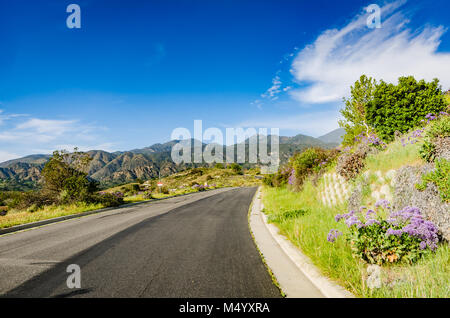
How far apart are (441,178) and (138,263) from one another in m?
5.97

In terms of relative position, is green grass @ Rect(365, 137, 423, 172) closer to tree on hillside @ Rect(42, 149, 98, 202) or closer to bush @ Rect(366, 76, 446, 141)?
bush @ Rect(366, 76, 446, 141)

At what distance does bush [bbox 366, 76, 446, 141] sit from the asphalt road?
1348 cm

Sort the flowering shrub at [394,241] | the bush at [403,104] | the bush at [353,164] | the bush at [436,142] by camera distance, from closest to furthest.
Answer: the flowering shrub at [394,241] → the bush at [436,142] → the bush at [353,164] → the bush at [403,104]

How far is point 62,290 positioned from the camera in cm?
335

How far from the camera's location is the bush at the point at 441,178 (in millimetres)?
3774

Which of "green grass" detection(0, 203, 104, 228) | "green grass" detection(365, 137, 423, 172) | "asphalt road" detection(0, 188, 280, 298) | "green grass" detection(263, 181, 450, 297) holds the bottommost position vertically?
"green grass" detection(0, 203, 104, 228)

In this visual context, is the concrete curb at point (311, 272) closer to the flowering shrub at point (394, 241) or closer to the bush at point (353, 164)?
the flowering shrub at point (394, 241)

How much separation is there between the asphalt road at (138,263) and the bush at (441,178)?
3.37m

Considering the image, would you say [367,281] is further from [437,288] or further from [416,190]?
[416,190]

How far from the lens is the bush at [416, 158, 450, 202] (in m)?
3.77

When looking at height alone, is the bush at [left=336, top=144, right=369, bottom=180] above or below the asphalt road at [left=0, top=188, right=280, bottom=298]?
above

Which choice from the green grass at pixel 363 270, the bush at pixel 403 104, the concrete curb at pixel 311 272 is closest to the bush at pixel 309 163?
the bush at pixel 403 104

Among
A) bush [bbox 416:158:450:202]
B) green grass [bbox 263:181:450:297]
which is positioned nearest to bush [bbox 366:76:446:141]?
bush [bbox 416:158:450:202]
